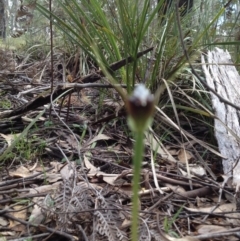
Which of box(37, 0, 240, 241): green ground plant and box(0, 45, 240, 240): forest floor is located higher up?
box(37, 0, 240, 241): green ground plant

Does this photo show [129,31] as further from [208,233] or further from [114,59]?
[208,233]

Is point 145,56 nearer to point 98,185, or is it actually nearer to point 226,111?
point 226,111

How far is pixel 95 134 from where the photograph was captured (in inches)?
54.8

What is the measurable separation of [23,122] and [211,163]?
730 millimetres

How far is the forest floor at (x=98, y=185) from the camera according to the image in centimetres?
80

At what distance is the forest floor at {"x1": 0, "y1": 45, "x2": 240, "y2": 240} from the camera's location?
2.64 ft

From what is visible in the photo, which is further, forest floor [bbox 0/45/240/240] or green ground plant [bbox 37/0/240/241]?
green ground plant [bbox 37/0/240/241]

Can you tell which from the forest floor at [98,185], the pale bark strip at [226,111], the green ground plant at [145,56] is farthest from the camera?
the green ground plant at [145,56]

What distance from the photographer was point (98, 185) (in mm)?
1025

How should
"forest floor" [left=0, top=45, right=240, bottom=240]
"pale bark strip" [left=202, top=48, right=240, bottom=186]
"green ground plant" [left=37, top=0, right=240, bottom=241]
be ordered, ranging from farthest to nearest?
"green ground plant" [left=37, top=0, right=240, bottom=241] < "pale bark strip" [left=202, top=48, right=240, bottom=186] < "forest floor" [left=0, top=45, right=240, bottom=240]

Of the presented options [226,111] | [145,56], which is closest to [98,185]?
[226,111]

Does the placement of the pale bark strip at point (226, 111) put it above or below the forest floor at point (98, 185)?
above

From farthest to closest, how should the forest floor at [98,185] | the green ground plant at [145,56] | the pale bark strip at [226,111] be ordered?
the green ground plant at [145,56], the pale bark strip at [226,111], the forest floor at [98,185]

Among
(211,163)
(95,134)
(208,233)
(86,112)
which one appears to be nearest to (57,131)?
(95,134)
